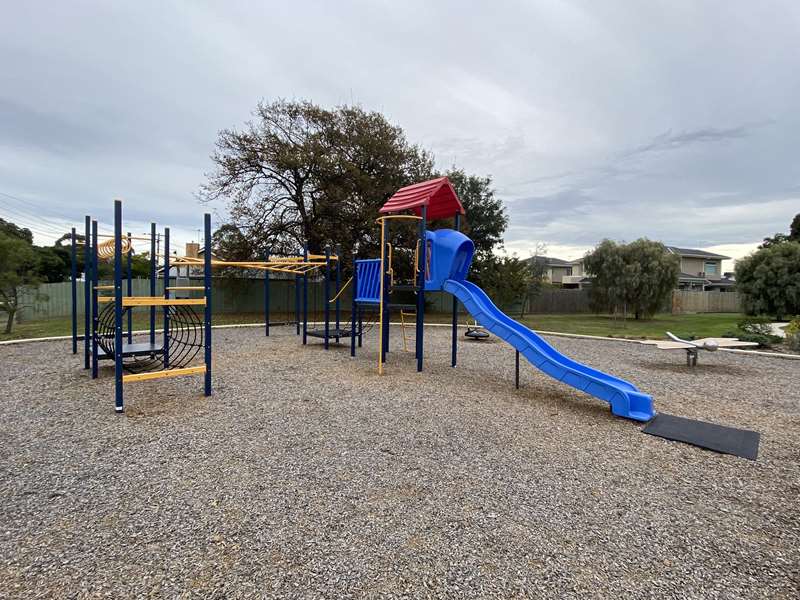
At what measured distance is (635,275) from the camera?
19453 millimetres

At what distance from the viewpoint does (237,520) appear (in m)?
2.42

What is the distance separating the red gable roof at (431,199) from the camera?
7031 mm

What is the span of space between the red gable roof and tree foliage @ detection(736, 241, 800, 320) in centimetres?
1697

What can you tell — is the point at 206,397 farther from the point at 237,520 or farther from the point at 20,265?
the point at 20,265

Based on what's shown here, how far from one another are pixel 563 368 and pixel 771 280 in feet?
59.9

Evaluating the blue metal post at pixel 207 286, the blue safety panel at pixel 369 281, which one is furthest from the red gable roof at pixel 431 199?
the blue metal post at pixel 207 286

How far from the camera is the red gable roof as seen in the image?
7.03 meters

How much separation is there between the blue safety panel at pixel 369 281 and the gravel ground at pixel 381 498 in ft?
8.70

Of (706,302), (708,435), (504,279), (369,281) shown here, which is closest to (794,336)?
(708,435)

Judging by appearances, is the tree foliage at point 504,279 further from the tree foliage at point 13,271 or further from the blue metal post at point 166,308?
the tree foliage at point 13,271

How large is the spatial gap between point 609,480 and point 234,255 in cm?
1565

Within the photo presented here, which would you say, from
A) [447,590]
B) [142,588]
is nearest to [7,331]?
[142,588]

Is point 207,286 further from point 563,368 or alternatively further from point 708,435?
point 708,435

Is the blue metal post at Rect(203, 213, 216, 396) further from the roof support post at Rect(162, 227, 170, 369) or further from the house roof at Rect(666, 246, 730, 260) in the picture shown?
the house roof at Rect(666, 246, 730, 260)
